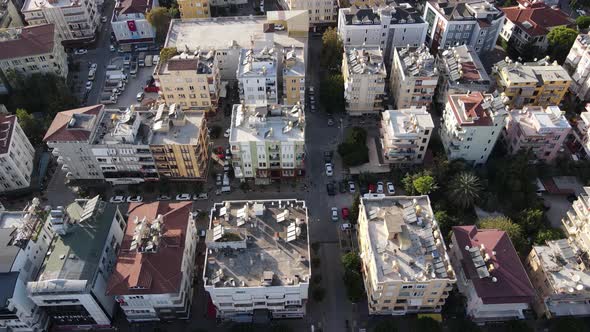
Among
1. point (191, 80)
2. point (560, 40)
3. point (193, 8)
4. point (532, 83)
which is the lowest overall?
point (560, 40)

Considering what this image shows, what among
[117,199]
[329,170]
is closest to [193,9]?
[117,199]

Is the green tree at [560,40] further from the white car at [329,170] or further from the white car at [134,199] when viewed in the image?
the white car at [134,199]

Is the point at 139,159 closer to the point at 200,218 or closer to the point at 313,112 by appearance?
the point at 200,218

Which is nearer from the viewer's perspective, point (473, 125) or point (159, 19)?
point (473, 125)

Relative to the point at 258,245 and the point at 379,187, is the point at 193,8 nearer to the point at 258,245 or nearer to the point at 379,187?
the point at 379,187

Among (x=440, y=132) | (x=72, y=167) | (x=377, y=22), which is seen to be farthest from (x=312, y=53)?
(x=72, y=167)

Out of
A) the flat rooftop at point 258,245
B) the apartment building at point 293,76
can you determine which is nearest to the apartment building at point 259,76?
the apartment building at point 293,76
